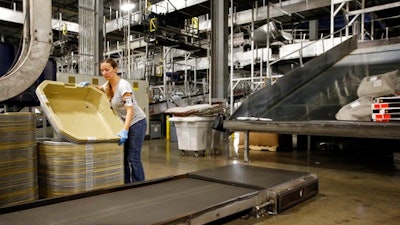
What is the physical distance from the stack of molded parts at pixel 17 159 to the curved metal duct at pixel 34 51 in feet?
1.06

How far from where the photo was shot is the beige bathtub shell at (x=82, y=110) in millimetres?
2561

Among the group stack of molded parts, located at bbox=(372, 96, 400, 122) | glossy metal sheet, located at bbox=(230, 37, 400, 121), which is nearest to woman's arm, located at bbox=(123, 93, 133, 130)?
glossy metal sheet, located at bbox=(230, 37, 400, 121)

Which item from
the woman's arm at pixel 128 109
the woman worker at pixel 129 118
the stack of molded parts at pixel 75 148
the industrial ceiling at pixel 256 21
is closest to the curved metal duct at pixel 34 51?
the stack of molded parts at pixel 75 148

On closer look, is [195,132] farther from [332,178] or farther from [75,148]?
[75,148]

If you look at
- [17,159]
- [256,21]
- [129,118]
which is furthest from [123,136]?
[256,21]

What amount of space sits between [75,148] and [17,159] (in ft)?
1.22

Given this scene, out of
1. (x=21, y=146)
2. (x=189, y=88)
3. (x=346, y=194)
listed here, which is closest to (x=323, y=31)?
(x=189, y=88)

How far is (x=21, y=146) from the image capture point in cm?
211

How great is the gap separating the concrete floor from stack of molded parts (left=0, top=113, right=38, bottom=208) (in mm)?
Result: 1339

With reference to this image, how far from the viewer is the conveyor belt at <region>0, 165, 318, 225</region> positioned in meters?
1.66

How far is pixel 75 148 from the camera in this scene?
2186 mm

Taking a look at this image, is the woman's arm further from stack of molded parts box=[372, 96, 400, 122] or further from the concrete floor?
stack of molded parts box=[372, 96, 400, 122]

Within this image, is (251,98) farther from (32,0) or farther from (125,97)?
(32,0)

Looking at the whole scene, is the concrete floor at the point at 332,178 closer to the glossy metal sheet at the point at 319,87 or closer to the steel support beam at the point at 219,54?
the glossy metal sheet at the point at 319,87
